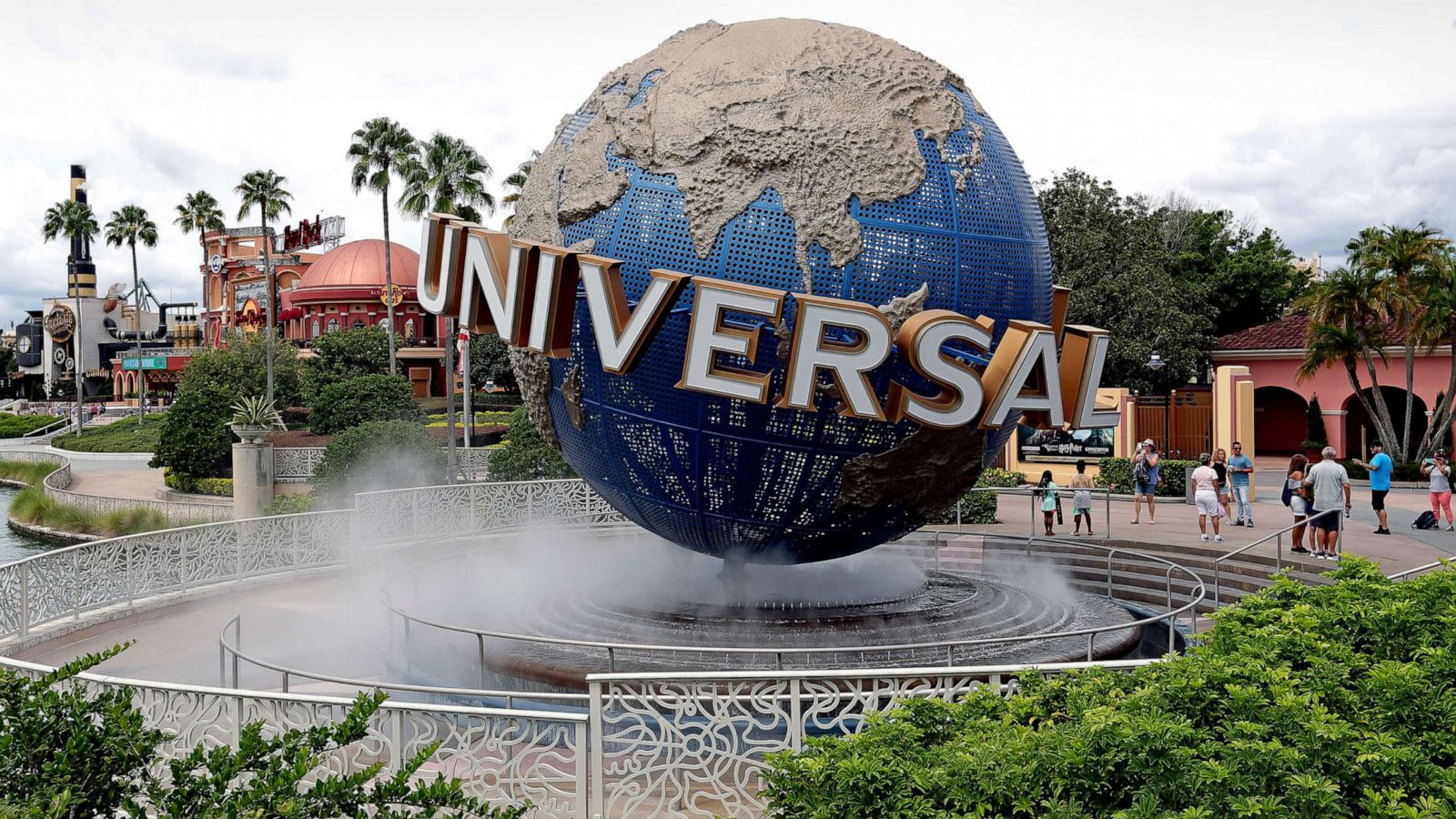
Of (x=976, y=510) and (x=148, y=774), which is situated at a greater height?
(x=148, y=774)

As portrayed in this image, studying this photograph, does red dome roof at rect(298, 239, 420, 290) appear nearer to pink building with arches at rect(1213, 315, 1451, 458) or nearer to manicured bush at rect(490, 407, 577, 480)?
manicured bush at rect(490, 407, 577, 480)

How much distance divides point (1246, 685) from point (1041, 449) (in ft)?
77.0

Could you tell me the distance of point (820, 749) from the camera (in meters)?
4.87

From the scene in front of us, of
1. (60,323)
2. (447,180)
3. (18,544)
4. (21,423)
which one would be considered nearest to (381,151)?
(447,180)

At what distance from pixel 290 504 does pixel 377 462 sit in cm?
222

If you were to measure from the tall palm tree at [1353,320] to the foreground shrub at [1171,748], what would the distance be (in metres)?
28.4

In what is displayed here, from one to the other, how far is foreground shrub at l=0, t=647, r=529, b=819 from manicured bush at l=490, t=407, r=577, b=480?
18500mm

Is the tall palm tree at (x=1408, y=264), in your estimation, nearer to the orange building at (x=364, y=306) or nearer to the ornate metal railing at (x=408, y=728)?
the ornate metal railing at (x=408, y=728)

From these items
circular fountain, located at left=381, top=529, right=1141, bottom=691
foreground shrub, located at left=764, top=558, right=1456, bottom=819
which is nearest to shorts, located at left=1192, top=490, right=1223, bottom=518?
circular fountain, located at left=381, top=529, right=1141, bottom=691

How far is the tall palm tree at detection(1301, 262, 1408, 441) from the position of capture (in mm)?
30656

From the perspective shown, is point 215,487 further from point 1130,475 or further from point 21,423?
point 21,423

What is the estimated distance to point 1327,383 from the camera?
3647 cm

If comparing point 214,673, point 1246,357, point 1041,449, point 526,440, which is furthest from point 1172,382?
point 214,673

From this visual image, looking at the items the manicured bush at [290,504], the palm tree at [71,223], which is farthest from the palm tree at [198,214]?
the manicured bush at [290,504]
